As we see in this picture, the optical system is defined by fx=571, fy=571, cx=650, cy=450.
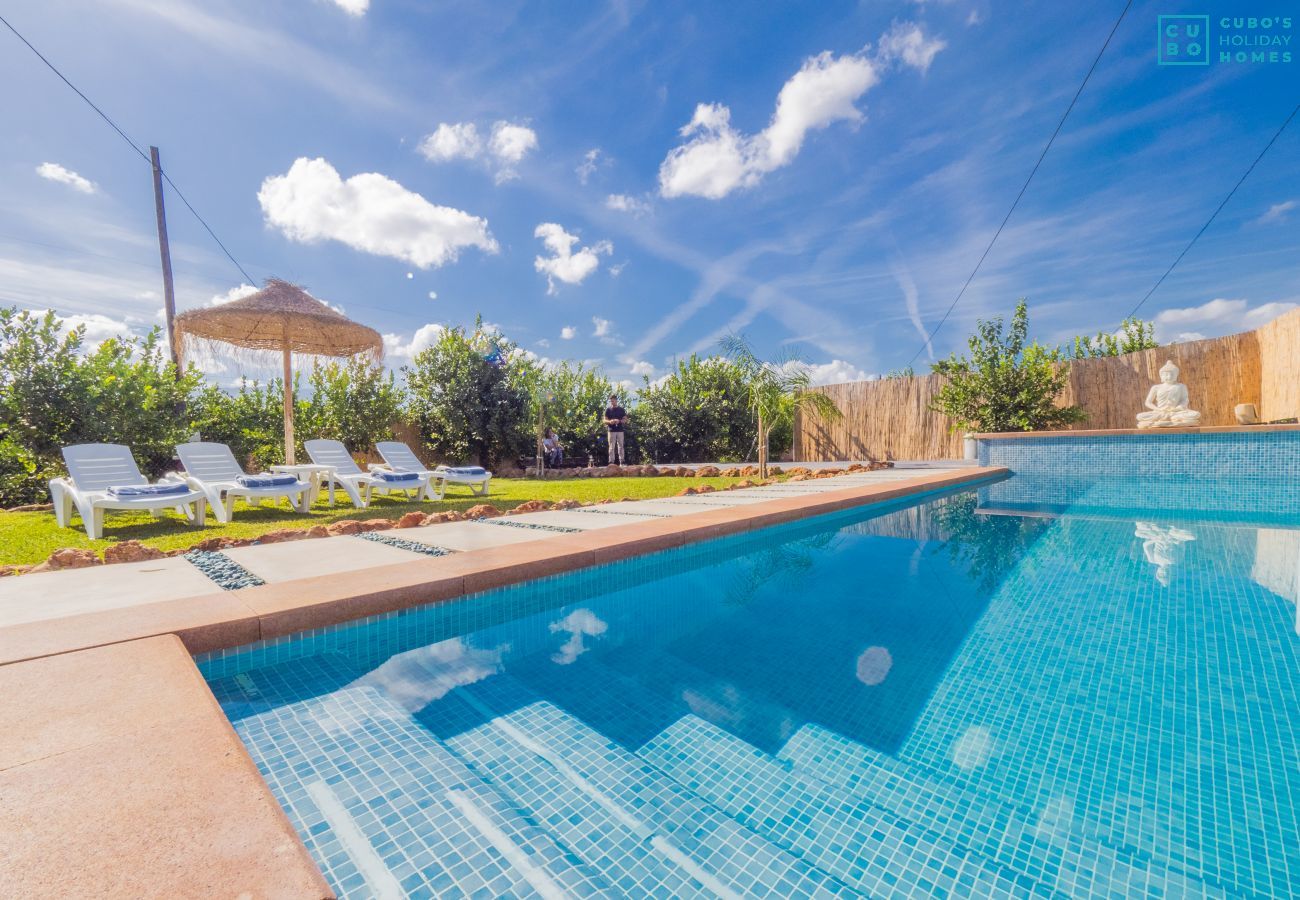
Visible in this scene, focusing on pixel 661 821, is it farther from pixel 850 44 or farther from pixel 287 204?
pixel 287 204

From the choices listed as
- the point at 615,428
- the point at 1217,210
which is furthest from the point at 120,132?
the point at 1217,210

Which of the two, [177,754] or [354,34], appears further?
[354,34]

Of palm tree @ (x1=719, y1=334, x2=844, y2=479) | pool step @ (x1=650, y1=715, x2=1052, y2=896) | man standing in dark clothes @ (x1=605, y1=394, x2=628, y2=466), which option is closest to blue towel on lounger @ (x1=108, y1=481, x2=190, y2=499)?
pool step @ (x1=650, y1=715, x2=1052, y2=896)

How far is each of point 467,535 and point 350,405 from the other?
347 inches

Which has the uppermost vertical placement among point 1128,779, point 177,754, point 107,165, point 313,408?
point 107,165

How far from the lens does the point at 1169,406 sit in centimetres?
920

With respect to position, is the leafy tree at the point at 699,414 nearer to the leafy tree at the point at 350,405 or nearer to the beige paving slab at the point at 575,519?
the leafy tree at the point at 350,405

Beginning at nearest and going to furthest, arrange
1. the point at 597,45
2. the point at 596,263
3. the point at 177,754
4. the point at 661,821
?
1. the point at 177,754
2. the point at 661,821
3. the point at 597,45
4. the point at 596,263

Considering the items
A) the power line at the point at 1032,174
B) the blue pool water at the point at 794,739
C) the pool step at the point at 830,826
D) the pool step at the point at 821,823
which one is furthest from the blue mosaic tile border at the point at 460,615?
the power line at the point at 1032,174

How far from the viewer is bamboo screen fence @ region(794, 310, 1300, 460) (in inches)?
354

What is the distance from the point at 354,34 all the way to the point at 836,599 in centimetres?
1023

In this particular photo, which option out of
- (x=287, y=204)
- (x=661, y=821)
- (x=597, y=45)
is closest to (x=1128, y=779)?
(x=661, y=821)

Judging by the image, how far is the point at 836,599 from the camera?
342cm

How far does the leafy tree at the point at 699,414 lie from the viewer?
1419cm
